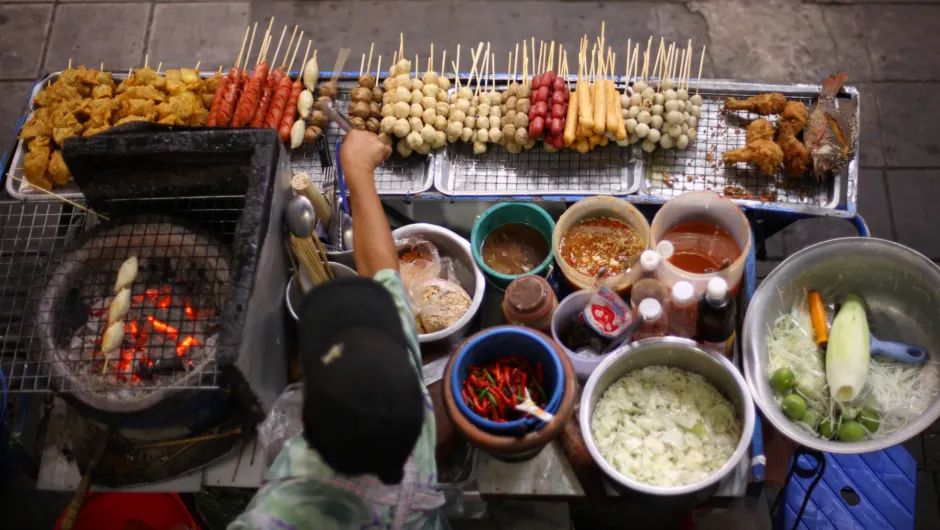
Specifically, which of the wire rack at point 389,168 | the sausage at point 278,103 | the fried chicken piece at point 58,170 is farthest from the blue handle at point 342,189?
the fried chicken piece at point 58,170

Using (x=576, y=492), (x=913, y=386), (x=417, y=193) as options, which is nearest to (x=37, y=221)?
(x=417, y=193)

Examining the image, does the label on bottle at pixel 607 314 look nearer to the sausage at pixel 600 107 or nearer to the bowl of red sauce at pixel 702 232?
the bowl of red sauce at pixel 702 232

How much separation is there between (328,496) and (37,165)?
277cm

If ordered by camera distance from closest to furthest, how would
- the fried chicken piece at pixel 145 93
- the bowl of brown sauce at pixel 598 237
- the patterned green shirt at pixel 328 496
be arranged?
the patterned green shirt at pixel 328 496
the bowl of brown sauce at pixel 598 237
the fried chicken piece at pixel 145 93

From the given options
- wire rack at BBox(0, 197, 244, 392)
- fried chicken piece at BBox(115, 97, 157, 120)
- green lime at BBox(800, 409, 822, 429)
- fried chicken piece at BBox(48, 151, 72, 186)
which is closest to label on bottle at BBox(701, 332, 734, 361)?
green lime at BBox(800, 409, 822, 429)

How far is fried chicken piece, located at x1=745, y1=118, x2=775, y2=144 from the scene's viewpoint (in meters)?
3.46

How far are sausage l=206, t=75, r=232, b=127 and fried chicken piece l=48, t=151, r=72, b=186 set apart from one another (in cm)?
77

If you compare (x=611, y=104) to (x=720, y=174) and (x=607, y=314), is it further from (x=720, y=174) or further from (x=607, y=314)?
(x=607, y=314)

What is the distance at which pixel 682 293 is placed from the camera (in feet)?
8.32

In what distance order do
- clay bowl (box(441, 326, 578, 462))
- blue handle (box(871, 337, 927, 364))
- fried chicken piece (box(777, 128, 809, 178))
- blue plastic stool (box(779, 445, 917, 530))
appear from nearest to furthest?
clay bowl (box(441, 326, 578, 462)) → blue handle (box(871, 337, 927, 364)) → blue plastic stool (box(779, 445, 917, 530)) → fried chicken piece (box(777, 128, 809, 178))

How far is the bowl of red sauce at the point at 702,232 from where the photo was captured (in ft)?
9.41

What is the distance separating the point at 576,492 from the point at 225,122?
270cm

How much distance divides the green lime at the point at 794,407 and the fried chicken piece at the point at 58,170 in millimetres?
3666

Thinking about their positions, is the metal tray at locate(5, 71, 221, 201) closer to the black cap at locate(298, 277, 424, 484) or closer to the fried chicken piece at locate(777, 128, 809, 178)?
the black cap at locate(298, 277, 424, 484)
